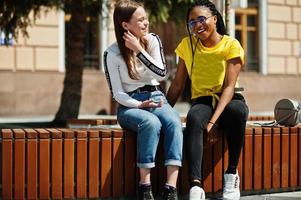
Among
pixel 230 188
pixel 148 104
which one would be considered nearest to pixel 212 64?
pixel 148 104

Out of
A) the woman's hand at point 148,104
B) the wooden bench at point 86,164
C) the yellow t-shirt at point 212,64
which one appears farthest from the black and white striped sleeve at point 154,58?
the wooden bench at point 86,164

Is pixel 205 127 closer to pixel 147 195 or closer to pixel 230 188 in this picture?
pixel 230 188

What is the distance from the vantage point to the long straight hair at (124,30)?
4.85m

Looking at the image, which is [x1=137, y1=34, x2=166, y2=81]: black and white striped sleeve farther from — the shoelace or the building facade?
the building facade

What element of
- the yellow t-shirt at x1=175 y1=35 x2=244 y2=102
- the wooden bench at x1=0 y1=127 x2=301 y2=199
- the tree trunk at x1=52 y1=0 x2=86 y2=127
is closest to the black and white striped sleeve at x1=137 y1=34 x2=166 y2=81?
the yellow t-shirt at x1=175 y1=35 x2=244 y2=102

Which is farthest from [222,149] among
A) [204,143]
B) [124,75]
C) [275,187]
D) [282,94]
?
[282,94]

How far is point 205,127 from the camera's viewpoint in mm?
4816

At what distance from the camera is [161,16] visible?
10211 millimetres

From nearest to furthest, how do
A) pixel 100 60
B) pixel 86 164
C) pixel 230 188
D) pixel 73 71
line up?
pixel 86 164
pixel 230 188
pixel 73 71
pixel 100 60

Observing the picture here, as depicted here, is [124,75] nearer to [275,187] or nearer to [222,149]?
[222,149]

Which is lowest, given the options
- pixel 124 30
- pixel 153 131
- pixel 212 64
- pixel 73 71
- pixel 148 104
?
pixel 153 131

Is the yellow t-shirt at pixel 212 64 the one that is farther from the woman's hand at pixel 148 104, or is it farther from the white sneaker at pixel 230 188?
the white sneaker at pixel 230 188

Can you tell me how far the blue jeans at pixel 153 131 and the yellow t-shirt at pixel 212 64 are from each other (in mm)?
410

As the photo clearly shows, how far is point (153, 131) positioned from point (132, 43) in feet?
2.25
